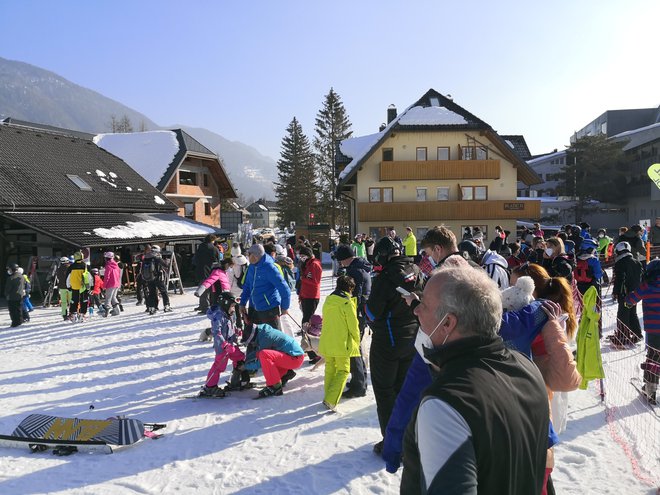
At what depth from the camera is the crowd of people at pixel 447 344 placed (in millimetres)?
1460

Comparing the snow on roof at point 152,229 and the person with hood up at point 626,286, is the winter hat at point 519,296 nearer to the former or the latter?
the person with hood up at point 626,286

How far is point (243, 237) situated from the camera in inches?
1271

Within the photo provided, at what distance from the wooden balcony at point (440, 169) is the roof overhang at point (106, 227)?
1244 centimetres

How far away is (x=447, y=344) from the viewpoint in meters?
1.68

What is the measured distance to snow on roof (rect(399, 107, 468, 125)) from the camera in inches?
1139

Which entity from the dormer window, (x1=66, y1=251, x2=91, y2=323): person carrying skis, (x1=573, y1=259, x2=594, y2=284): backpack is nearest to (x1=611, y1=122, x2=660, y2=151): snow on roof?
(x1=573, y1=259, x2=594, y2=284): backpack

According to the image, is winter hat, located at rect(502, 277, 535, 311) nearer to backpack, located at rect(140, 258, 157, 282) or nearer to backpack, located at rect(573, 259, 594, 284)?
backpack, located at rect(573, 259, 594, 284)

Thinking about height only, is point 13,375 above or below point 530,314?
below

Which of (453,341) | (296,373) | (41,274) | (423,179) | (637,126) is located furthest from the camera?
(637,126)

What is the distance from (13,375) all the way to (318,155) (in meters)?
42.9

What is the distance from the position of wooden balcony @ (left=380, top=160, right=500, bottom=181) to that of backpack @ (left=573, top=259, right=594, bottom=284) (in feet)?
70.9

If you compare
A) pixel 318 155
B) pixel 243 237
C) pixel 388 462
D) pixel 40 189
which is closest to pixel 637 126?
pixel 318 155

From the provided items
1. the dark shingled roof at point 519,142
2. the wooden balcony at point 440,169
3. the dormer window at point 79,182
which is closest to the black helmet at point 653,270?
the dormer window at point 79,182

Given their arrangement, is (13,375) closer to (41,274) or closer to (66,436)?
(66,436)
